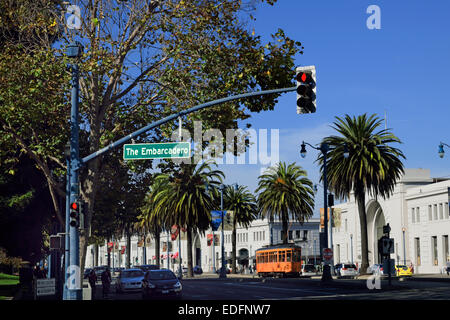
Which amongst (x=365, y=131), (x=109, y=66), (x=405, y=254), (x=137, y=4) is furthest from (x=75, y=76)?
(x=405, y=254)

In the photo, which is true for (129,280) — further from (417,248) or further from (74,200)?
(417,248)

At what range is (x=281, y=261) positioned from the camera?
239ft

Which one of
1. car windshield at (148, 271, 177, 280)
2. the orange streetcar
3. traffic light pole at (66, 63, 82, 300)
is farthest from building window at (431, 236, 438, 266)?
traffic light pole at (66, 63, 82, 300)

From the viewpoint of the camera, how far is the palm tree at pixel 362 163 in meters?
60.5

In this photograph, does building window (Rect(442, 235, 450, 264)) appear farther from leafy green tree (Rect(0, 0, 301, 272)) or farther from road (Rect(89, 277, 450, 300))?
leafy green tree (Rect(0, 0, 301, 272))

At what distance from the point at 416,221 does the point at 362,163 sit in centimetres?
2828

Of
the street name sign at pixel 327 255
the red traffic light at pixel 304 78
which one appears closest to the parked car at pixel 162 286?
the street name sign at pixel 327 255

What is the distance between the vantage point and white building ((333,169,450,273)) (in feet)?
258

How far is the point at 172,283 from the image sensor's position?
3431 centimetres

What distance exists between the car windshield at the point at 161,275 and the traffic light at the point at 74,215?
38.6ft

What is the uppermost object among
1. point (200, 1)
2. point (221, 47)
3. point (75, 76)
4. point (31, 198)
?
point (200, 1)

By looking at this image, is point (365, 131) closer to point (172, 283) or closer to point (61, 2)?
point (172, 283)

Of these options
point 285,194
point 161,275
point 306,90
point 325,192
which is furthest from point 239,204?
point 306,90
